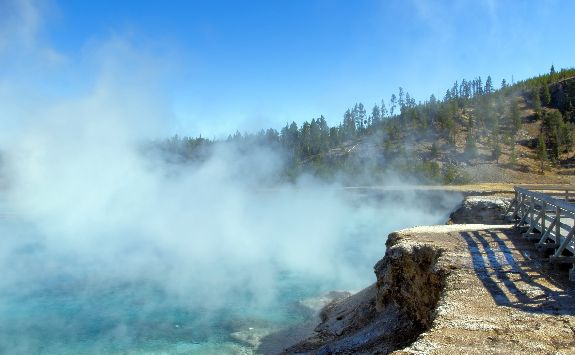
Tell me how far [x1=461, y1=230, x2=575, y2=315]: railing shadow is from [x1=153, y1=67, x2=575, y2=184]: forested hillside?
25.8 m

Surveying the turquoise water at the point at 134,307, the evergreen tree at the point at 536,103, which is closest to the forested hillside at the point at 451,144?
the evergreen tree at the point at 536,103

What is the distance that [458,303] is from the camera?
5789 mm

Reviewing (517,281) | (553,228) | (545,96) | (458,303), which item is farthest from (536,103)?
(458,303)

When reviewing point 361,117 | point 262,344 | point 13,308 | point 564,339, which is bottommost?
point 262,344

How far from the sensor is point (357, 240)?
24.3 meters

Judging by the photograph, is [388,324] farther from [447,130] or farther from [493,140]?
[447,130]

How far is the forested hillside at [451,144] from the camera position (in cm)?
4981

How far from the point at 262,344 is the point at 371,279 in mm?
6667

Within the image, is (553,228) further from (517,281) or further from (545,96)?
(545,96)

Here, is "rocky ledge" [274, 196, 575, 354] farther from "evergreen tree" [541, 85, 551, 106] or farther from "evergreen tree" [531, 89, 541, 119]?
"evergreen tree" [541, 85, 551, 106]

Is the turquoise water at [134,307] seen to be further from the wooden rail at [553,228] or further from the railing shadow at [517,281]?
the wooden rail at [553,228]

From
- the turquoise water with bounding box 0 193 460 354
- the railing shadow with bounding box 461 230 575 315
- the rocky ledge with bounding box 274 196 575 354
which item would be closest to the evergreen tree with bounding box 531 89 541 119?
the turquoise water with bounding box 0 193 460 354

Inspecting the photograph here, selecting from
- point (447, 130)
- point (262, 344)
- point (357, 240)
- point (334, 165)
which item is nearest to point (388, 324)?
point (262, 344)

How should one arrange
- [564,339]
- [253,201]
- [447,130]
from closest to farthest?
[564,339] < [253,201] < [447,130]
